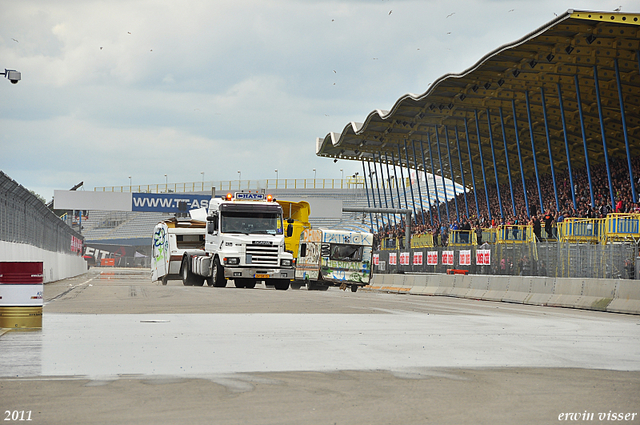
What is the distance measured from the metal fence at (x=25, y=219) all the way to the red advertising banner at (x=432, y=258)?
18.4 meters

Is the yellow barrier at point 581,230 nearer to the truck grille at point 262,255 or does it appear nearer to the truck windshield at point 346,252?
the truck windshield at point 346,252

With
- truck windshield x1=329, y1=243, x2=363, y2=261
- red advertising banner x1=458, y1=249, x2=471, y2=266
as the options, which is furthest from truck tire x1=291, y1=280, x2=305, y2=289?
red advertising banner x1=458, y1=249, x2=471, y2=266

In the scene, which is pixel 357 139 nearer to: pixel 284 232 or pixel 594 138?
pixel 594 138

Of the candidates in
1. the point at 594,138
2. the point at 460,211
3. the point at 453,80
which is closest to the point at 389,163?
the point at 460,211

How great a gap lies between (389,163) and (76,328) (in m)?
66.0

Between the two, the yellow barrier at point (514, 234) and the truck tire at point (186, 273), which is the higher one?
the yellow barrier at point (514, 234)

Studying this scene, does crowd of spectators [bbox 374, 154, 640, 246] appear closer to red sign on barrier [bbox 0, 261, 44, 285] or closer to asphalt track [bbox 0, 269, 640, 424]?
asphalt track [bbox 0, 269, 640, 424]

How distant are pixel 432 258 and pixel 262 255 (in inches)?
470

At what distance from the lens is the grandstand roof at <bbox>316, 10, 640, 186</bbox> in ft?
126

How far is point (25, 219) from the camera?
33.3m

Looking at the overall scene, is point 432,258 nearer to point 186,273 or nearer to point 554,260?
point 186,273

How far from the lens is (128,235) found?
11662cm

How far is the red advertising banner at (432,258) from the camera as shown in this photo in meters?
40.6

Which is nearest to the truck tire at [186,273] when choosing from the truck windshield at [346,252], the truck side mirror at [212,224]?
the truck side mirror at [212,224]
